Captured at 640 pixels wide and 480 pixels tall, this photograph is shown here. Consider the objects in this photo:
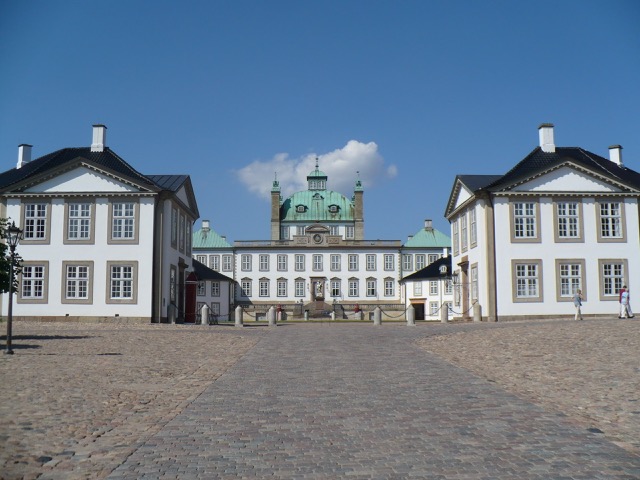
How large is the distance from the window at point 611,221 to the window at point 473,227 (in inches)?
247

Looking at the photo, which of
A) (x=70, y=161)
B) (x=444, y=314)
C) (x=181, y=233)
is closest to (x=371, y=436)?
(x=444, y=314)

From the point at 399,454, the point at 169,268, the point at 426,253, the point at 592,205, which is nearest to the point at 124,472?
the point at 399,454

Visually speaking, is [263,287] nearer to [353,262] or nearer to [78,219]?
[353,262]

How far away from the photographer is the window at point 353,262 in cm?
8281

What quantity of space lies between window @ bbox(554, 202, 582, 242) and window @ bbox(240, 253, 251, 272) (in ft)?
170

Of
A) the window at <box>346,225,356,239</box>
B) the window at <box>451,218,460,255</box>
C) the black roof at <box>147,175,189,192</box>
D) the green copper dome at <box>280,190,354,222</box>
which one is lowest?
the window at <box>451,218,460,255</box>

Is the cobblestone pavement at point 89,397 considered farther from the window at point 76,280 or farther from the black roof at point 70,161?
the black roof at point 70,161

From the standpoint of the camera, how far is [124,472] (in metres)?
6.27

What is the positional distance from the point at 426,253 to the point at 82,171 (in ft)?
181

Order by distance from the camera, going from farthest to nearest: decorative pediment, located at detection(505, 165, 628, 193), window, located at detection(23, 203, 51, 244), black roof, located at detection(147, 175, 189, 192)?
black roof, located at detection(147, 175, 189, 192), decorative pediment, located at detection(505, 165, 628, 193), window, located at detection(23, 203, 51, 244)

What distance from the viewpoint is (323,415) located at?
29.3 ft

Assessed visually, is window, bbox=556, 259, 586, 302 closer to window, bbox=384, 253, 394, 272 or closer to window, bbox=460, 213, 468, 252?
window, bbox=460, 213, 468, 252

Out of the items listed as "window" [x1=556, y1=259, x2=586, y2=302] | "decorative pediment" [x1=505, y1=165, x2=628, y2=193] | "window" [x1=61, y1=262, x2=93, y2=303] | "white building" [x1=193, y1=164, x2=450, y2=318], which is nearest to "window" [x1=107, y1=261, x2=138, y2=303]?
"window" [x1=61, y1=262, x2=93, y2=303]

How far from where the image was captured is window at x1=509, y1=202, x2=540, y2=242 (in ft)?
117
